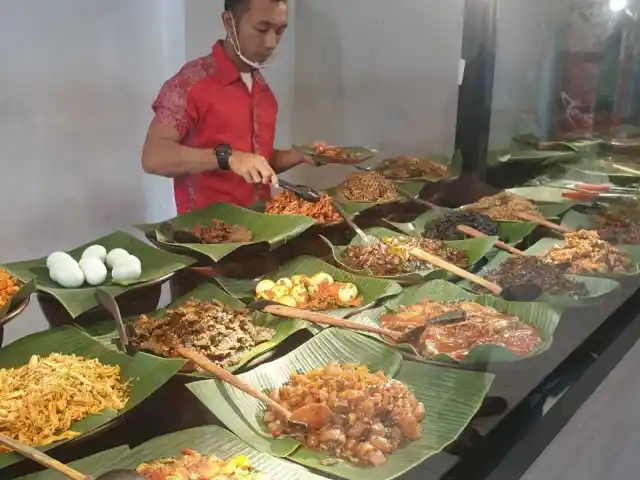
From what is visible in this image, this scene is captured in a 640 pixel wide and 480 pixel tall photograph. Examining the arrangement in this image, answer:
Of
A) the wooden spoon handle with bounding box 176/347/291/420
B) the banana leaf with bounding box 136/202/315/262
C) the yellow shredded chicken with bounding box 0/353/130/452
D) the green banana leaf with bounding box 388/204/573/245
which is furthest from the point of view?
→ the green banana leaf with bounding box 388/204/573/245

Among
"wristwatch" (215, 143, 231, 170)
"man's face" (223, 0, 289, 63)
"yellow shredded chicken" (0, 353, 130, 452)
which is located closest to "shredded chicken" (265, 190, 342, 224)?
"wristwatch" (215, 143, 231, 170)

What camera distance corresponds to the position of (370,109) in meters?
2.93

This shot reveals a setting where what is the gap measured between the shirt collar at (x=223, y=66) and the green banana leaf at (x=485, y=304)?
877 millimetres

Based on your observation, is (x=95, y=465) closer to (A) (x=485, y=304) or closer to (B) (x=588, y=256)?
(A) (x=485, y=304)

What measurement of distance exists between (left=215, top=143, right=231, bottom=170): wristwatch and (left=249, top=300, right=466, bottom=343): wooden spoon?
0.63m

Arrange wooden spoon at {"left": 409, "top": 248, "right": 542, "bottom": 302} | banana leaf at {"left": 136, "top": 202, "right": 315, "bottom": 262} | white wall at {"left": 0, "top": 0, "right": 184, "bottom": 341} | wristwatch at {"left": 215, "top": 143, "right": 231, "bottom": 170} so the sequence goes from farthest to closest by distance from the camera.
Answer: wristwatch at {"left": 215, "top": 143, "right": 231, "bottom": 170}, banana leaf at {"left": 136, "top": 202, "right": 315, "bottom": 262}, wooden spoon at {"left": 409, "top": 248, "right": 542, "bottom": 302}, white wall at {"left": 0, "top": 0, "right": 184, "bottom": 341}

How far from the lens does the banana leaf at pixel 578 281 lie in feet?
5.40

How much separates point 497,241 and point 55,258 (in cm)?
131

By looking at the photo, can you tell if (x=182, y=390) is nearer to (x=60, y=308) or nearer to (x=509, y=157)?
(x=60, y=308)

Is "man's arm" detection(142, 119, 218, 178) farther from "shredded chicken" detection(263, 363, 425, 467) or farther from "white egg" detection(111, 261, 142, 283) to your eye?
"shredded chicken" detection(263, 363, 425, 467)

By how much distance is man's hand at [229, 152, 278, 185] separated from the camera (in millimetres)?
2080

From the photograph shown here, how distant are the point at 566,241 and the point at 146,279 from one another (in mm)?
1305

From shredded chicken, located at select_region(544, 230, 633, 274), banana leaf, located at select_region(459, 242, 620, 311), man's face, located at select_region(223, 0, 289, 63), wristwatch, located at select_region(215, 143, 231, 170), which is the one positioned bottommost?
banana leaf, located at select_region(459, 242, 620, 311)

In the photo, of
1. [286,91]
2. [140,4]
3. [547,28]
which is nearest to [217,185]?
[286,91]
